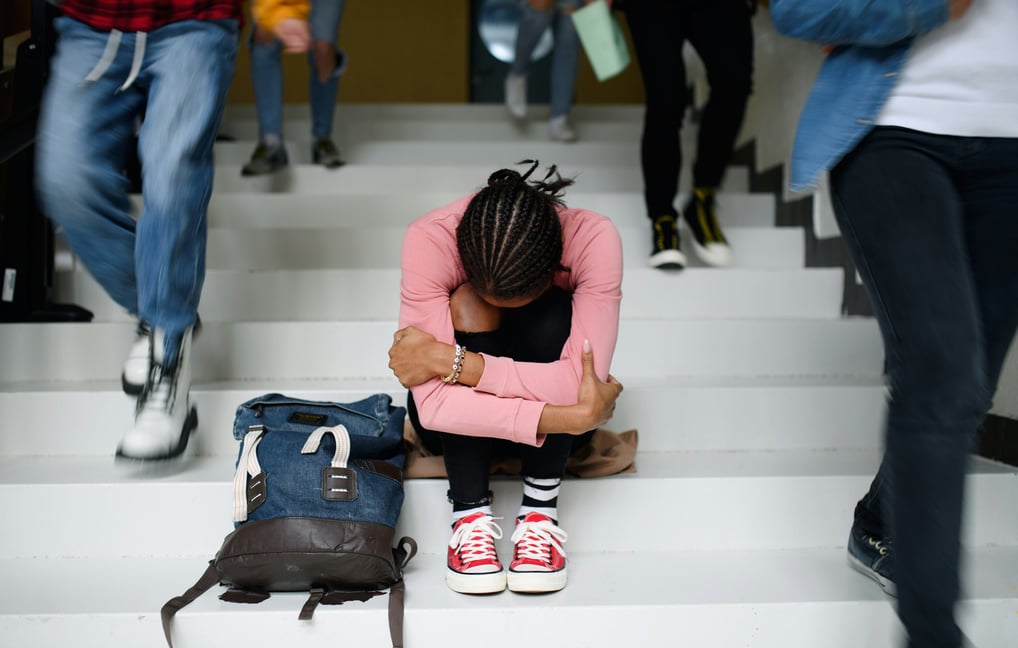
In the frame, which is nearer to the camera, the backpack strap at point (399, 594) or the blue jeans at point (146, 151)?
the backpack strap at point (399, 594)

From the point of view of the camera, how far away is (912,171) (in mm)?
947

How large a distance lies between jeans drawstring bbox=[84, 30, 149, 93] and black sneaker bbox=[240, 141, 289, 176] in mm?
1112

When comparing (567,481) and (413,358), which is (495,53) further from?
(413,358)

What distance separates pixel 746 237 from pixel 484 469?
1293mm

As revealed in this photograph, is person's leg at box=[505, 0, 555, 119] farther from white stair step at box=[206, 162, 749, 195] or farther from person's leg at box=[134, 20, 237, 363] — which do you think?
person's leg at box=[134, 20, 237, 363]

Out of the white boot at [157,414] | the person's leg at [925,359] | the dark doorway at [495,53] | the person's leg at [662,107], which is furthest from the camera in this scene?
the dark doorway at [495,53]

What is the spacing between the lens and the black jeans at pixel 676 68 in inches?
80.1

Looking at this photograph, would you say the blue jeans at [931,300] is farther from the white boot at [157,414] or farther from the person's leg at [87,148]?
the person's leg at [87,148]

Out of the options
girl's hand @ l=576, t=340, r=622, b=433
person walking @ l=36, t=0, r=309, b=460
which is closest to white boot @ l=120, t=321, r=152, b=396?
person walking @ l=36, t=0, r=309, b=460

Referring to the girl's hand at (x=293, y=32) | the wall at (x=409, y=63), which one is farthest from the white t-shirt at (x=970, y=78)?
the wall at (x=409, y=63)

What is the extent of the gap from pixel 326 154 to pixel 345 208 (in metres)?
0.30

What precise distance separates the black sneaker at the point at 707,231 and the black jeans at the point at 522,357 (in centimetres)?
93

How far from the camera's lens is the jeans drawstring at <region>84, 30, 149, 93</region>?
1.40 metres

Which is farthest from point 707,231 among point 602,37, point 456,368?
point 456,368
